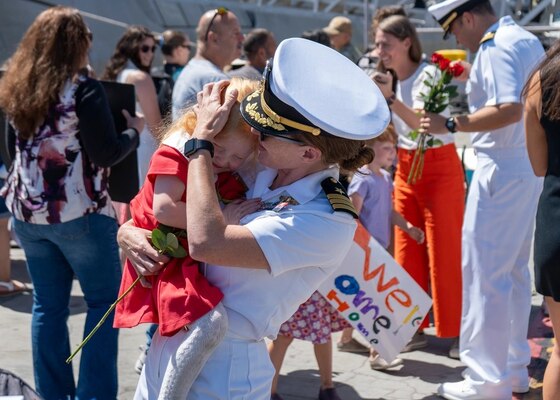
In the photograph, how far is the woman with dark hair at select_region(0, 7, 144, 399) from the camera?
409 centimetres

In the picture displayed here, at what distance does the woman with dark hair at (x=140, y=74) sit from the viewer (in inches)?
235

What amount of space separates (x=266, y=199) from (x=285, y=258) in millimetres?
216

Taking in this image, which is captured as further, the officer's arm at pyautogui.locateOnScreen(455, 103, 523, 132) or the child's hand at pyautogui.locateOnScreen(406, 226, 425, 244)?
the child's hand at pyautogui.locateOnScreen(406, 226, 425, 244)

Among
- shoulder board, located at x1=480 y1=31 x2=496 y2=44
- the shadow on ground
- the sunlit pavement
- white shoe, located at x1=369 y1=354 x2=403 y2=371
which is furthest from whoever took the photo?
the shadow on ground

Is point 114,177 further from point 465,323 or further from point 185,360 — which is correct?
point 185,360

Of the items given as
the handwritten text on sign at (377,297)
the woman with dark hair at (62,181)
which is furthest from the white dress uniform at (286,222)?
the handwritten text on sign at (377,297)

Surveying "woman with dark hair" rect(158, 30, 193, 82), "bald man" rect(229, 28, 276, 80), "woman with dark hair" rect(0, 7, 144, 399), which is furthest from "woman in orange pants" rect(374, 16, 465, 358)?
"woman with dark hair" rect(158, 30, 193, 82)

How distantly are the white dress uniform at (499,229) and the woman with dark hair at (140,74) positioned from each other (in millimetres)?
2167

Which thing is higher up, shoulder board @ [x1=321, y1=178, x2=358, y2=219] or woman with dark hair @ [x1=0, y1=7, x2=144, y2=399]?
shoulder board @ [x1=321, y1=178, x2=358, y2=219]

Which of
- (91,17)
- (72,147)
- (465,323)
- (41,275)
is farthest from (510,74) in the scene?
(91,17)

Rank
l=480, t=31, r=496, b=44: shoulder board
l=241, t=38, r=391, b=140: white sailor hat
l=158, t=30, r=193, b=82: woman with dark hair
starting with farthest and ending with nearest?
l=158, t=30, r=193, b=82: woman with dark hair, l=480, t=31, r=496, b=44: shoulder board, l=241, t=38, r=391, b=140: white sailor hat

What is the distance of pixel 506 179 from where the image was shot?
4625 mm

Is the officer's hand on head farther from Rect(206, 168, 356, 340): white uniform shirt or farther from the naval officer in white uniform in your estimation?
the naval officer in white uniform

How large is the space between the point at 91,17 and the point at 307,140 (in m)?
13.6
